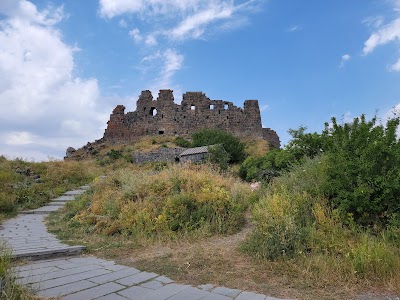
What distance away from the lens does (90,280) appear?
4.00 m

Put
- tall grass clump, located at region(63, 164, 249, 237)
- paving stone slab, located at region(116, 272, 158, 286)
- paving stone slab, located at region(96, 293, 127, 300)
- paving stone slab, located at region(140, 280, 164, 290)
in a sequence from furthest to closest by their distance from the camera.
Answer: tall grass clump, located at region(63, 164, 249, 237)
paving stone slab, located at region(116, 272, 158, 286)
paving stone slab, located at region(140, 280, 164, 290)
paving stone slab, located at region(96, 293, 127, 300)

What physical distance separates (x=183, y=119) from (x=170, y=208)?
27.2 m

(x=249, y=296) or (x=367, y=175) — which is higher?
A: (x=367, y=175)

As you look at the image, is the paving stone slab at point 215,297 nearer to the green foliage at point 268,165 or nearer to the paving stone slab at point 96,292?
the paving stone slab at point 96,292

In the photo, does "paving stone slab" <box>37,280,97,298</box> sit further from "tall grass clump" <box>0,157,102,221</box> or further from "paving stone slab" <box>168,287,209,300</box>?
"tall grass clump" <box>0,157,102,221</box>

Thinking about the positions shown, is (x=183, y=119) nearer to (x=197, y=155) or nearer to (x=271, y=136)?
(x=271, y=136)

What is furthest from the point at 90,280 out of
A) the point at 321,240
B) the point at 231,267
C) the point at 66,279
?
the point at 321,240

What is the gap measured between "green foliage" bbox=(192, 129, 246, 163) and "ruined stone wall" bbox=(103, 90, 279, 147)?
543 centimetres

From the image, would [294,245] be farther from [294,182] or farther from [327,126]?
[327,126]

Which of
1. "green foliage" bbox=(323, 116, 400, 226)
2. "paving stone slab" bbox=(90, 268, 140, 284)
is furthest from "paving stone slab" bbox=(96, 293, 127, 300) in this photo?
"green foliage" bbox=(323, 116, 400, 226)

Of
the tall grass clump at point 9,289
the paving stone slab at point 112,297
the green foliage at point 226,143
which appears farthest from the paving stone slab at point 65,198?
the green foliage at point 226,143

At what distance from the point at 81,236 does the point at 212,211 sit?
257cm

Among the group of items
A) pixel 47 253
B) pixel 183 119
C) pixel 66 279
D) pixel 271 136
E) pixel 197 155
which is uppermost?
pixel 183 119

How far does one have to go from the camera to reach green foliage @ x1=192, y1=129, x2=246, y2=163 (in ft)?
70.4
